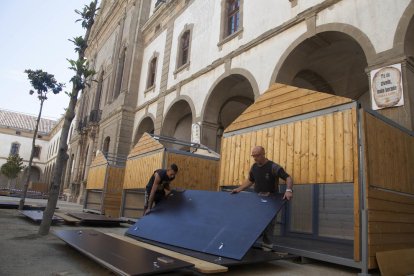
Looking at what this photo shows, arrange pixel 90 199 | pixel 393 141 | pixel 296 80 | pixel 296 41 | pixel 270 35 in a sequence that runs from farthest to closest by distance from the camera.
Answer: pixel 90 199, pixel 296 80, pixel 270 35, pixel 296 41, pixel 393 141

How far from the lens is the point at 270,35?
11250 millimetres

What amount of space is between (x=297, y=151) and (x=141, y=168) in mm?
7011

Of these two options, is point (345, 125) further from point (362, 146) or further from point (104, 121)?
point (104, 121)

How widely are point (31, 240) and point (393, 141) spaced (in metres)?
6.53

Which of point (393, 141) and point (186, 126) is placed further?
point (186, 126)

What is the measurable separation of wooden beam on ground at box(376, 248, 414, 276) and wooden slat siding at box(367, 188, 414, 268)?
82 mm

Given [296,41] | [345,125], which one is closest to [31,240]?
[345,125]

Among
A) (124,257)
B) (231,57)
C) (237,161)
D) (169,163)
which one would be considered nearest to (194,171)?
(169,163)

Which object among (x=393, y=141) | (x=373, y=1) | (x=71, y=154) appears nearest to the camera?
(x=393, y=141)

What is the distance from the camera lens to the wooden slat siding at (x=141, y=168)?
1064cm

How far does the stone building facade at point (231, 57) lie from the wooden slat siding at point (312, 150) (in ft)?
2.78

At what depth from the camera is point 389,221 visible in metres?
4.90

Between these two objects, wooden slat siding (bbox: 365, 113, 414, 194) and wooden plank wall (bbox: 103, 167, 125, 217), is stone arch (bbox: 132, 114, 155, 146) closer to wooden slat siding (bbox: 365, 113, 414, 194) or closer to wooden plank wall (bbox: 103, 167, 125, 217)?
wooden plank wall (bbox: 103, 167, 125, 217)

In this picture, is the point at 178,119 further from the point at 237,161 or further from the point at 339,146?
the point at 339,146
